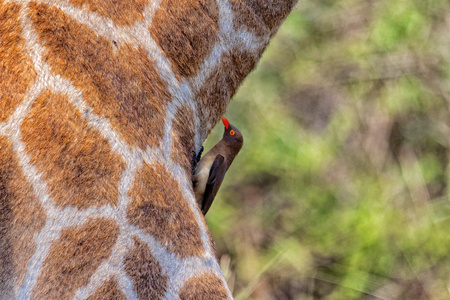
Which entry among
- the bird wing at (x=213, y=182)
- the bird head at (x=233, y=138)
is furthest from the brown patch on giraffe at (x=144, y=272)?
the bird head at (x=233, y=138)

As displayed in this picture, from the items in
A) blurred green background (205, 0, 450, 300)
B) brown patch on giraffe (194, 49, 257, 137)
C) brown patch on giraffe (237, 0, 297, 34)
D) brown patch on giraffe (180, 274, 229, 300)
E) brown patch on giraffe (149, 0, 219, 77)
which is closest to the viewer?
brown patch on giraffe (180, 274, 229, 300)

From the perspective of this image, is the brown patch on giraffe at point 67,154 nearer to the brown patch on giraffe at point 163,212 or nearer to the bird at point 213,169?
the brown patch on giraffe at point 163,212

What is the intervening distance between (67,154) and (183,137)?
30 centimetres

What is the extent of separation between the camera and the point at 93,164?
4.25ft

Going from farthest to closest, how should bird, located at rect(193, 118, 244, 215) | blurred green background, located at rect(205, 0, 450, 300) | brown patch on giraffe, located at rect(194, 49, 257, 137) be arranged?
blurred green background, located at rect(205, 0, 450, 300) < bird, located at rect(193, 118, 244, 215) < brown patch on giraffe, located at rect(194, 49, 257, 137)

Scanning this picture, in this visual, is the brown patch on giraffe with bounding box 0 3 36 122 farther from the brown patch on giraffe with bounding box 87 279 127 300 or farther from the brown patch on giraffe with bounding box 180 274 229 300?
the brown patch on giraffe with bounding box 180 274 229 300

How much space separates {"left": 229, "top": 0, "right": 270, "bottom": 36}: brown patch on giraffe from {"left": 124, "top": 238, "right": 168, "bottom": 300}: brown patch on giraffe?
26.0 inches

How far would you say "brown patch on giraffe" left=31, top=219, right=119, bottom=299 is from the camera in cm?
125

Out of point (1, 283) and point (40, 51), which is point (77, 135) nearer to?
point (40, 51)

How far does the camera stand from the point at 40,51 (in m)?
1.31

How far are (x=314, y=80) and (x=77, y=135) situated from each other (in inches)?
138

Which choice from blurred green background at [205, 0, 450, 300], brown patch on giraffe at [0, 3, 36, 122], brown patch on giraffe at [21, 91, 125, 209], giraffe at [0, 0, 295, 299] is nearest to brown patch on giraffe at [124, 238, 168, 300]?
giraffe at [0, 0, 295, 299]

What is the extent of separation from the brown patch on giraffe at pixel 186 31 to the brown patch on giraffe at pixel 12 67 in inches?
11.6

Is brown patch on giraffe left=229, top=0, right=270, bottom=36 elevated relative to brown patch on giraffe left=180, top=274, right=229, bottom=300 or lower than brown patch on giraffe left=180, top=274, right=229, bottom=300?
elevated
